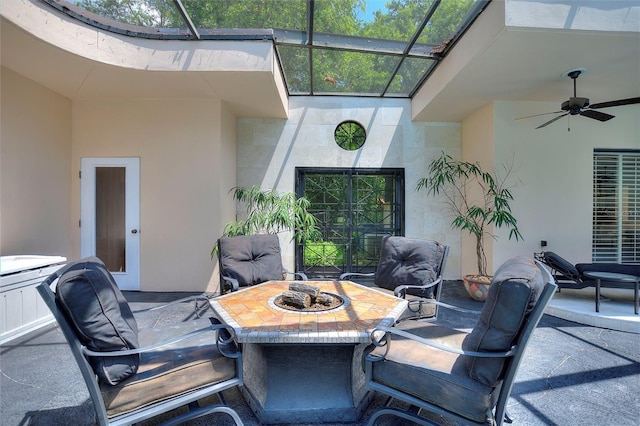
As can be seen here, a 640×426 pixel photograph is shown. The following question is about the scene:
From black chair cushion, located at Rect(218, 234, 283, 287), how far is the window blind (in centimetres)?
523

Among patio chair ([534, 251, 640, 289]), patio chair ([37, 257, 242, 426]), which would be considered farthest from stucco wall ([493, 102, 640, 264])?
patio chair ([37, 257, 242, 426])

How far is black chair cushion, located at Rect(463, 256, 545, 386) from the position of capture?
1.29 m

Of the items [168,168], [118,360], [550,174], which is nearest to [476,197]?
[550,174]

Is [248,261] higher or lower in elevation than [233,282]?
higher

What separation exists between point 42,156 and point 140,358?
12.8ft

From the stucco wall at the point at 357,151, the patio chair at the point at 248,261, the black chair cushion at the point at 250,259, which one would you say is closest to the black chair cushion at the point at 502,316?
the patio chair at the point at 248,261

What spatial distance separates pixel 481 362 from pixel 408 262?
164 cm

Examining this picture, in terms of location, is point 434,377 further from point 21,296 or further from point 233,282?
point 21,296

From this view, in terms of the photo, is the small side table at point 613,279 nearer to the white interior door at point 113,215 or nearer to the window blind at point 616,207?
the window blind at point 616,207

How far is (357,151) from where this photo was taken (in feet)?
17.5

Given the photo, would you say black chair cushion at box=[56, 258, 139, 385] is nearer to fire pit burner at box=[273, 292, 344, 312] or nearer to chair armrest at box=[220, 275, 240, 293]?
fire pit burner at box=[273, 292, 344, 312]

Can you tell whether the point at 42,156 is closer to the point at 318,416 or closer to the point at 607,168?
the point at 318,416

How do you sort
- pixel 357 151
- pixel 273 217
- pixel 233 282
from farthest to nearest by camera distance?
pixel 357 151, pixel 273 217, pixel 233 282

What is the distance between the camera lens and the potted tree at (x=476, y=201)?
401cm
